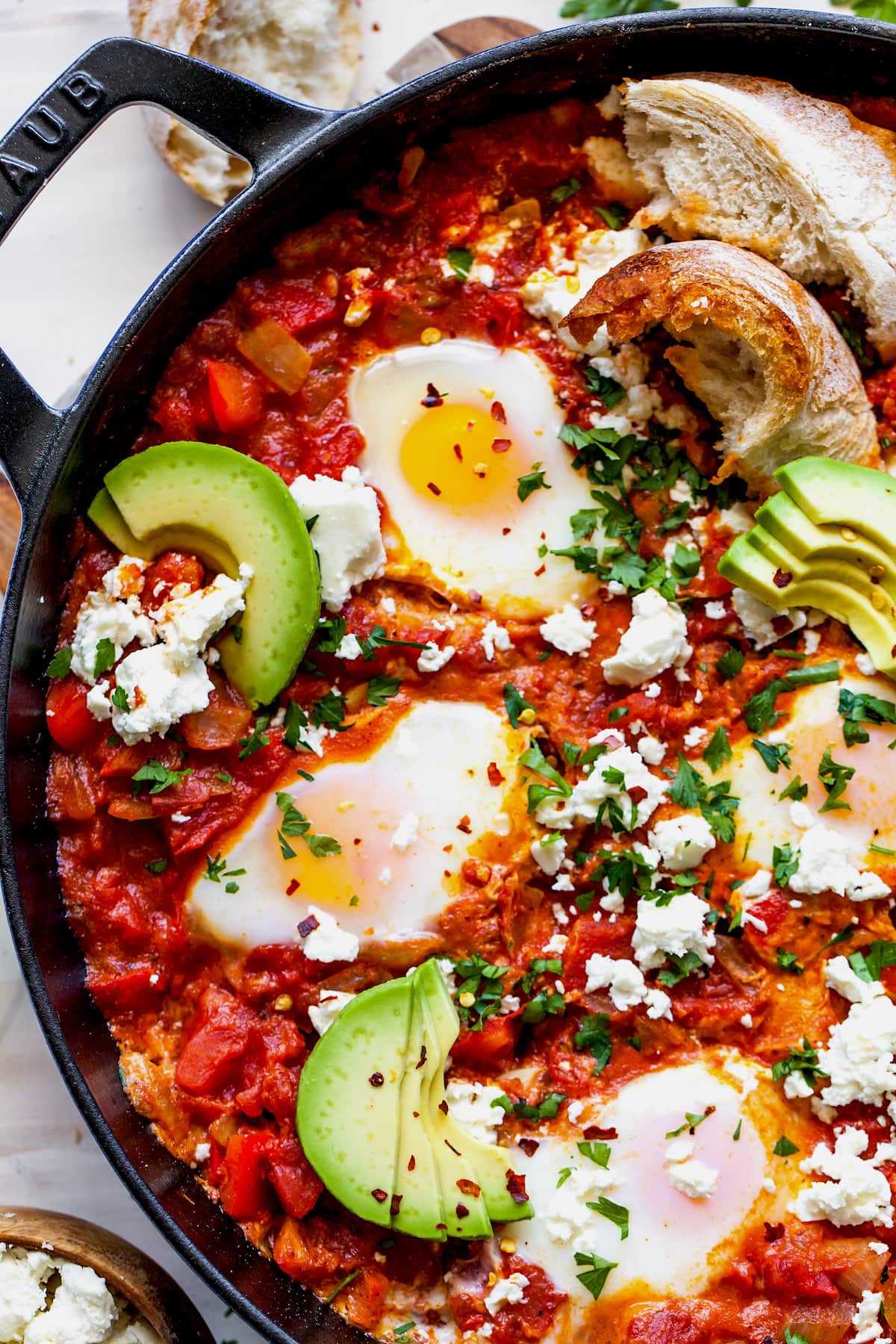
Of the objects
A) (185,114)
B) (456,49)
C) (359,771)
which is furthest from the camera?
(456,49)

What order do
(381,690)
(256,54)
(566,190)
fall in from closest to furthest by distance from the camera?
1. (381,690)
2. (566,190)
3. (256,54)

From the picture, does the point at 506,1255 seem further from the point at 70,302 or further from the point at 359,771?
the point at 70,302

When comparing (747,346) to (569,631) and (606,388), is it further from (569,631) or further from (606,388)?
(569,631)

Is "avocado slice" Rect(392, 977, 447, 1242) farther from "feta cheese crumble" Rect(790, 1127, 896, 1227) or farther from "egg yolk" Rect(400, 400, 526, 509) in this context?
"egg yolk" Rect(400, 400, 526, 509)

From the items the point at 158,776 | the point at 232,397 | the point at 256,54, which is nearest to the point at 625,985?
the point at 158,776

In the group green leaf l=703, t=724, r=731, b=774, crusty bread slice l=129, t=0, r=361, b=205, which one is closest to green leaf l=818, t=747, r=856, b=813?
green leaf l=703, t=724, r=731, b=774

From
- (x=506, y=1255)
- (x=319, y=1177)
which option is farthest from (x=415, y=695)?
(x=506, y=1255)
